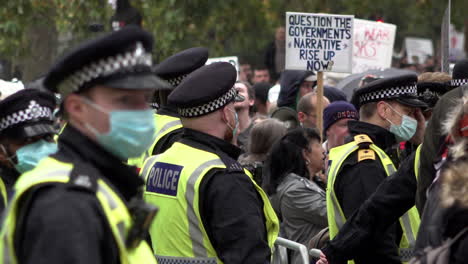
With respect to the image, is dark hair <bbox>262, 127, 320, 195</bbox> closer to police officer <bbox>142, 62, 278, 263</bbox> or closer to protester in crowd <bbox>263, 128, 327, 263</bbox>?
protester in crowd <bbox>263, 128, 327, 263</bbox>

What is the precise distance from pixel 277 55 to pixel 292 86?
4.24 meters

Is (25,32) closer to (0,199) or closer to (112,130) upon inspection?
(0,199)

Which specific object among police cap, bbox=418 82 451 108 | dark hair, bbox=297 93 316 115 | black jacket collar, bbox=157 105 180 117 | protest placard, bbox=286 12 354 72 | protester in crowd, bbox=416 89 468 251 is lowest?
dark hair, bbox=297 93 316 115

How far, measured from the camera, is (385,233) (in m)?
5.98

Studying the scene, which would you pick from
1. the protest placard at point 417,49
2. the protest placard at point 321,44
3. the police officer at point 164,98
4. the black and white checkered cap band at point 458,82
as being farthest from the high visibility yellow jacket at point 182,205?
the protest placard at point 417,49

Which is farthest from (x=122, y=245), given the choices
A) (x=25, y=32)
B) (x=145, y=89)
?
(x=25, y=32)

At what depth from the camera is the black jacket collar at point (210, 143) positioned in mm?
5402

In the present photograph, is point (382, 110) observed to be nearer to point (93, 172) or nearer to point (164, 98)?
point (164, 98)

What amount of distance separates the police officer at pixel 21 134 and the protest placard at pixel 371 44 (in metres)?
8.19

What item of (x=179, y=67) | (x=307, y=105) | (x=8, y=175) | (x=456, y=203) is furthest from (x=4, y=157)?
(x=307, y=105)

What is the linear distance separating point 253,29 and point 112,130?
23049 millimetres

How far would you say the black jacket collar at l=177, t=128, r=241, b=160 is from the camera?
540 centimetres

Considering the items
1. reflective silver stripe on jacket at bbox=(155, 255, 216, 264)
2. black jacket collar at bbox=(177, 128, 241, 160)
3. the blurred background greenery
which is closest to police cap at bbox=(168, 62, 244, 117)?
black jacket collar at bbox=(177, 128, 241, 160)

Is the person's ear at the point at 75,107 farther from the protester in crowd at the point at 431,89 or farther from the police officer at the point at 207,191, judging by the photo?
the protester in crowd at the point at 431,89
